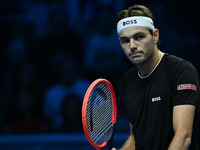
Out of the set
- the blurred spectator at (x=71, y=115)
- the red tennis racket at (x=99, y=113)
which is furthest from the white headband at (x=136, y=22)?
the blurred spectator at (x=71, y=115)

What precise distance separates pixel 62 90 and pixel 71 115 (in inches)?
19.1

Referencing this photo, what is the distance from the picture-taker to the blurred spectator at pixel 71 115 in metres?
5.67

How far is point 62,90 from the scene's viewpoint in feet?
19.5

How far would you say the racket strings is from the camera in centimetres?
229

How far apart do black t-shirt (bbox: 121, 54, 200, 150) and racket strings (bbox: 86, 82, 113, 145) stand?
193 millimetres

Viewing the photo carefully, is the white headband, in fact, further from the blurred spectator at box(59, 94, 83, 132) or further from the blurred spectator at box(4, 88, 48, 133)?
the blurred spectator at box(4, 88, 48, 133)

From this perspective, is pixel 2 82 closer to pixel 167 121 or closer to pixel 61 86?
pixel 61 86

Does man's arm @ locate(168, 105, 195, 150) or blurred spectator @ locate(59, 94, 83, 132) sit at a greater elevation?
man's arm @ locate(168, 105, 195, 150)

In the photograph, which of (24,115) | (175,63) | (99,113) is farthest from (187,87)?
(24,115)

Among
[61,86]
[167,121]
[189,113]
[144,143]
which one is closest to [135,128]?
[144,143]

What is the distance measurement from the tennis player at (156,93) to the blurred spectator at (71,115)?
3324 millimetres

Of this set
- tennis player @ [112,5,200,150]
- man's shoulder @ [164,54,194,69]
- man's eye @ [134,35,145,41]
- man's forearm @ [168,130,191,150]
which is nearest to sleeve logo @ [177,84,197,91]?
tennis player @ [112,5,200,150]

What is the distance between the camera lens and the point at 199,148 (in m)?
2.13

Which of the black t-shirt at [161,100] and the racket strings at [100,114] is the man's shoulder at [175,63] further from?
the racket strings at [100,114]
